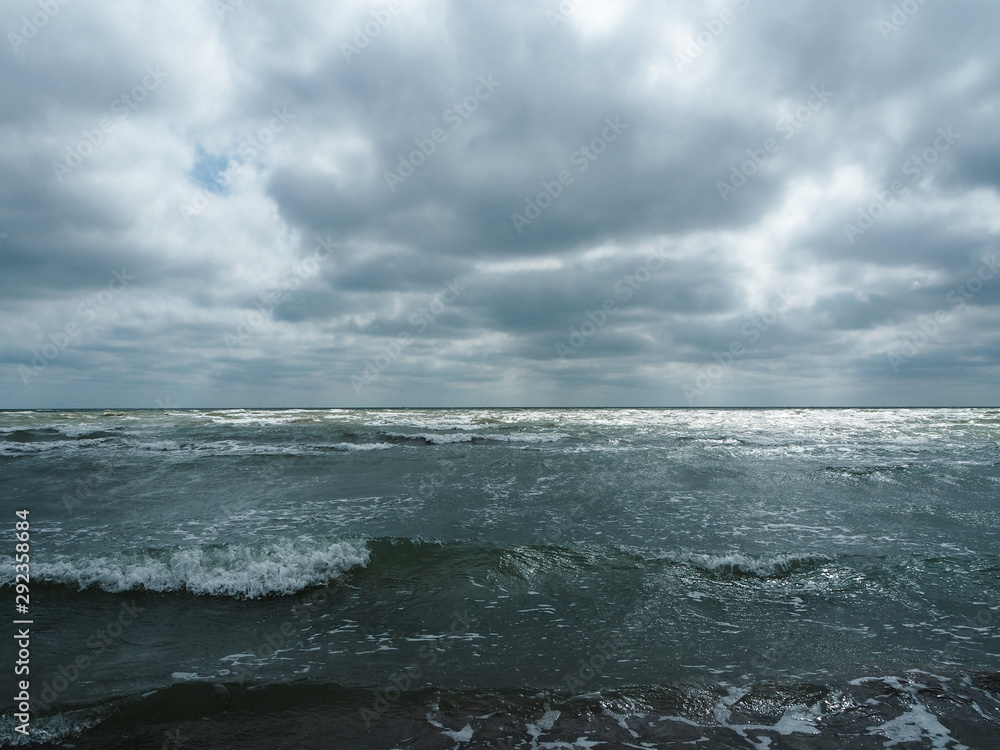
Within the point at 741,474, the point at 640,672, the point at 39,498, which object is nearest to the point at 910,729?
the point at 640,672

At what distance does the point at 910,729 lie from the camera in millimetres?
4902

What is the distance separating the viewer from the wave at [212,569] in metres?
8.80

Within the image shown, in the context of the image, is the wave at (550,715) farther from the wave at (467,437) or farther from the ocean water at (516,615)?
the wave at (467,437)

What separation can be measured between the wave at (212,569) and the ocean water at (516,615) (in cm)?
6

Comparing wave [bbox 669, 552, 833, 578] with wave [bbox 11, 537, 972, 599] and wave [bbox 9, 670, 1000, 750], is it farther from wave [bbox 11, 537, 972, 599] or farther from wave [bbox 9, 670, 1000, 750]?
wave [bbox 9, 670, 1000, 750]

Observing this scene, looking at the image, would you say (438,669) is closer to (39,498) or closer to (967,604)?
(967,604)

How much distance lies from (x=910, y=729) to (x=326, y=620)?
703 centimetres

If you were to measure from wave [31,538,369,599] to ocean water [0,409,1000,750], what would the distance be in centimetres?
6

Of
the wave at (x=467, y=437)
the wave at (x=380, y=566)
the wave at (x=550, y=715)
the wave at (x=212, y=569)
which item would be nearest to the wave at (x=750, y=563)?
the wave at (x=380, y=566)

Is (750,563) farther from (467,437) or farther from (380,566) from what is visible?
(467,437)

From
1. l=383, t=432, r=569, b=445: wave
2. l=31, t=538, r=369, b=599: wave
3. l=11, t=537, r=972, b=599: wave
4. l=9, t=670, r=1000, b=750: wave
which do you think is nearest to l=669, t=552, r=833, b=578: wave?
l=11, t=537, r=972, b=599: wave

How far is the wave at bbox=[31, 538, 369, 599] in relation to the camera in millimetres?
8797

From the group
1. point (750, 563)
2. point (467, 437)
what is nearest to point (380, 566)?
point (750, 563)

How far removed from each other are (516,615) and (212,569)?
18.5 feet
